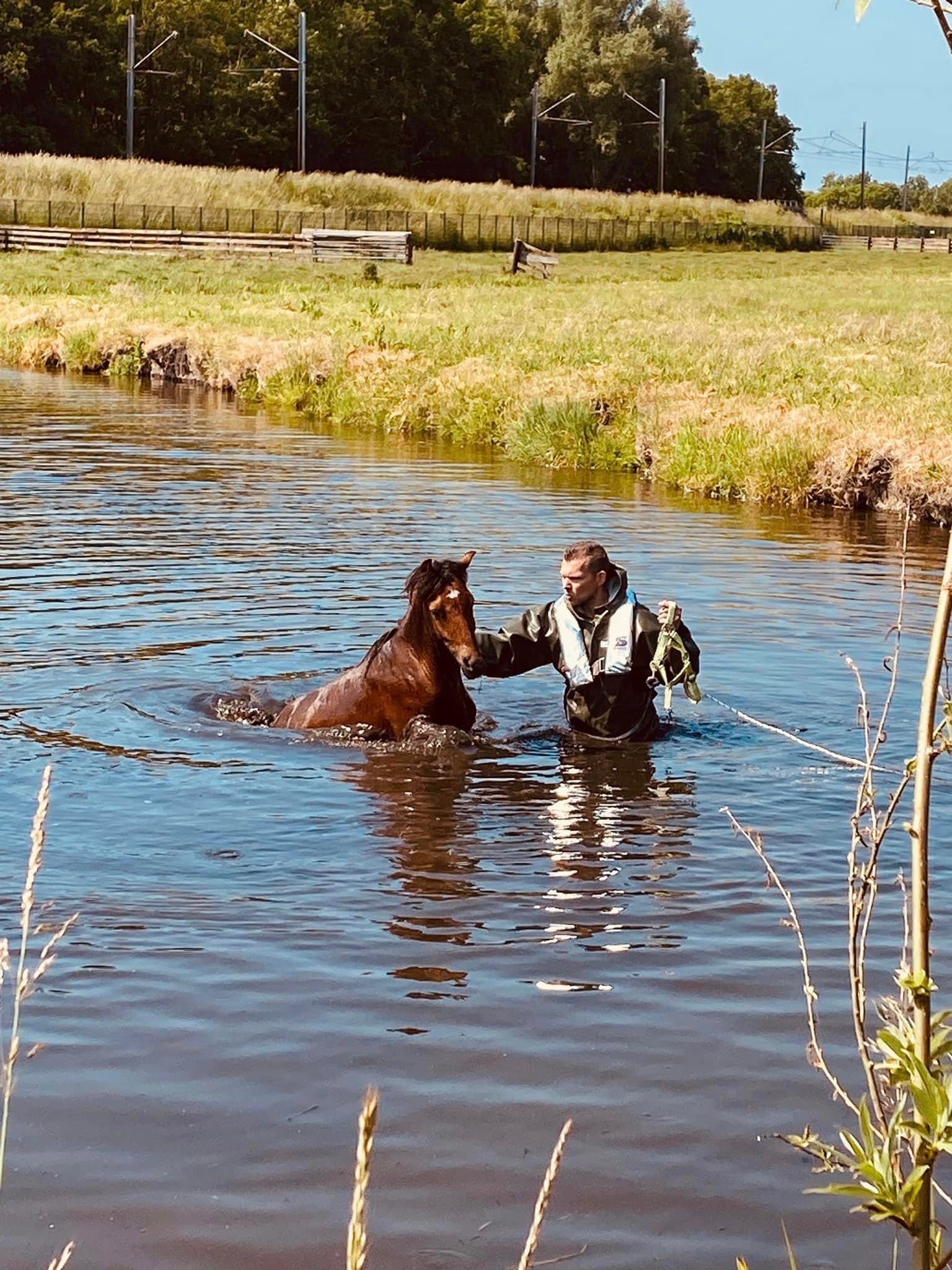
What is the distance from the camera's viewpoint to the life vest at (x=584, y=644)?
9.09m

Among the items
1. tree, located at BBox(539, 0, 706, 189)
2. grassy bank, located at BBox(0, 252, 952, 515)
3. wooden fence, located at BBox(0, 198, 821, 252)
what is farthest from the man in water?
tree, located at BBox(539, 0, 706, 189)

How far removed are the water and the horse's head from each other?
2.23 ft

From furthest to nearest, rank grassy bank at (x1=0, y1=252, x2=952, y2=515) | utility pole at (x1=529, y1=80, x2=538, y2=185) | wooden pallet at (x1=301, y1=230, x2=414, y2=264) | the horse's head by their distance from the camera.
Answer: utility pole at (x1=529, y1=80, x2=538, y2=185), wooden pallet at (x1=301, y1=230, x2=414, y2=264), grassy bank at (x1=0, y1=252, x2=952, y2=515), the horse's head

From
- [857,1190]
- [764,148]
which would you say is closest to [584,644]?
[857,1190]

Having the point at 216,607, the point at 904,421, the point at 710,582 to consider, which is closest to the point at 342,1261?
the point at 216,607

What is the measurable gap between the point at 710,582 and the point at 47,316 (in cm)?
2646

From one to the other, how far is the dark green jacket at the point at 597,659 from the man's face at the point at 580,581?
12 cm

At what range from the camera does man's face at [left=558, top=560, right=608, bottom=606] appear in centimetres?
887

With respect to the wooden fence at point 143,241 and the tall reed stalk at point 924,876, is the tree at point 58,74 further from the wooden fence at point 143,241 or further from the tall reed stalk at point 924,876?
the tall reed stalk at point 924,876

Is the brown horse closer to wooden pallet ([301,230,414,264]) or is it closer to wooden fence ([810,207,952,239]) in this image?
wooden pallet ([301,230,414,264])

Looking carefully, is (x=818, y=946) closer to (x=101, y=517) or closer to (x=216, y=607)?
(x=216, y=607)

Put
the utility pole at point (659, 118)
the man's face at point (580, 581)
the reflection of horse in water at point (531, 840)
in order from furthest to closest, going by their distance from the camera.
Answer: the utility pole at point (659, 118)
the man's face at point (580, 581)
the reflection of horse in water at point (531, 840)

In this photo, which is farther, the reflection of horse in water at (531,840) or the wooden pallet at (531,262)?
the wooden pallet at (531,262)

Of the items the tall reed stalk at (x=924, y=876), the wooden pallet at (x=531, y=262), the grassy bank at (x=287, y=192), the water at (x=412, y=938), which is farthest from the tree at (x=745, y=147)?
the tall reed stalk at (x=924, y=876)
